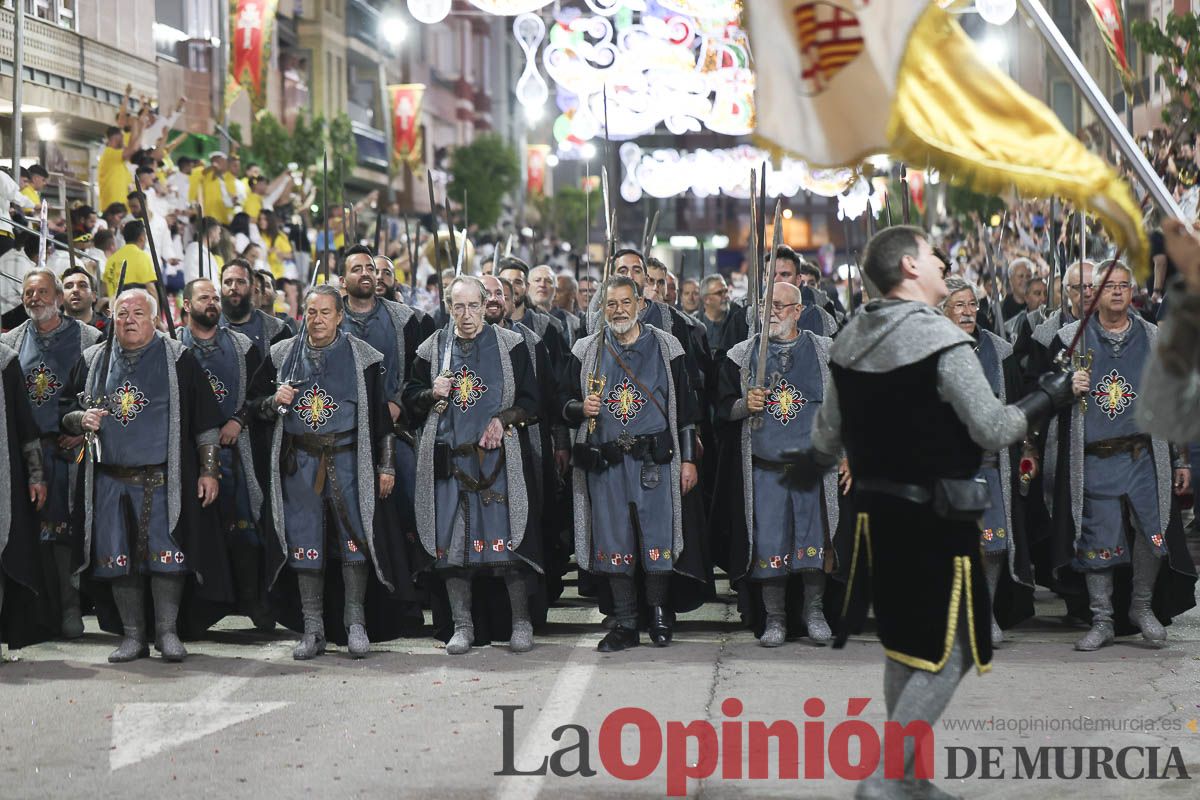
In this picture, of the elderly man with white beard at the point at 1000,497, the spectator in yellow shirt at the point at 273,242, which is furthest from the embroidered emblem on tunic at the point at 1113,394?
the spectator in yellow shirt at the point at 273,242

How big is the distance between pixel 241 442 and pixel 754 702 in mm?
3410

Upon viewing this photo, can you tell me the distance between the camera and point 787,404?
8844mm

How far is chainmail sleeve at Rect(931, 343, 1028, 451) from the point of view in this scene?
5.01 meters

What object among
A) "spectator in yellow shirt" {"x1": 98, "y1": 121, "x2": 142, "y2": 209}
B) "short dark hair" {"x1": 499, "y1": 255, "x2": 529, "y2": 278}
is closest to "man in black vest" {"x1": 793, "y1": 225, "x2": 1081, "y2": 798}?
"short dark hair" {"x1": 499, "y1": 255, "x2": 529, "y2": 278}

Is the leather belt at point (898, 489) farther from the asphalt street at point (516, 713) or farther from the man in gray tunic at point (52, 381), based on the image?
the man in gray tunic at point (52, 381)

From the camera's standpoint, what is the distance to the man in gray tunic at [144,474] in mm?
8453

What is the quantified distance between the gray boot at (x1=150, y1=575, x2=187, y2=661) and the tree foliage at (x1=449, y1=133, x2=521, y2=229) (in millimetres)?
39678

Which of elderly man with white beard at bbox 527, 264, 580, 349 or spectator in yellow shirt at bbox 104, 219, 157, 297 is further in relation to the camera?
spectator in yellow shirt at bbox 104, 219, 157, 297

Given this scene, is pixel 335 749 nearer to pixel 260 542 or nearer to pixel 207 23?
pixel 260 542

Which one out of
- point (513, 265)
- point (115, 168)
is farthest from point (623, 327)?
point (115, 168)

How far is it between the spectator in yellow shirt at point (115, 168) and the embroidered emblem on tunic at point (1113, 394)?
9.48 metres

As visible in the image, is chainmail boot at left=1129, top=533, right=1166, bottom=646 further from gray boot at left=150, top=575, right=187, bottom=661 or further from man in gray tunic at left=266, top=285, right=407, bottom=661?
gray boot at left=150, top=575, right=187, bottom=661

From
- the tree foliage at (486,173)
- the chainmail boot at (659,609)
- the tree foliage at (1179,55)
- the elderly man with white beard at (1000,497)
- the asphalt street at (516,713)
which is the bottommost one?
the asphalt street at (516,713)

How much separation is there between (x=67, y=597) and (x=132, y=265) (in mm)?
3957
